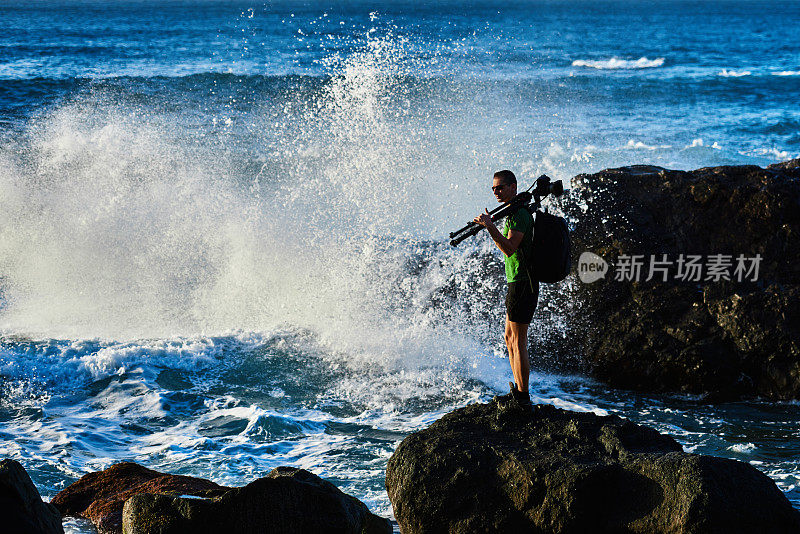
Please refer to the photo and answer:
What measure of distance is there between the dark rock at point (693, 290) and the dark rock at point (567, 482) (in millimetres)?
2226

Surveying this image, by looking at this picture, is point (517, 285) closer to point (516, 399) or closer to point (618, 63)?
point (516, 399)

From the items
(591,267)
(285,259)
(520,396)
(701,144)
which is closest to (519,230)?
(520,396)

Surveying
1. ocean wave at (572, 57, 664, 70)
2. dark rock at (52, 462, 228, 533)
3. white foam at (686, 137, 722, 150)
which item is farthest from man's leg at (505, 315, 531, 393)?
ocean wave at (572, 57, 664, 70)

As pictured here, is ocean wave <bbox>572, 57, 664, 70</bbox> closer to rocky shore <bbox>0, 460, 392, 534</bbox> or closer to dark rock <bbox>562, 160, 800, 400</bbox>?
dark rock <bbox>562, 160, 800, 400</bbox>

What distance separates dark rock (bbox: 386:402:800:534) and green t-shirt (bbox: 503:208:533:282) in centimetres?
80

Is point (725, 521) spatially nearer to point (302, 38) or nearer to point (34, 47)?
point (34, 47)

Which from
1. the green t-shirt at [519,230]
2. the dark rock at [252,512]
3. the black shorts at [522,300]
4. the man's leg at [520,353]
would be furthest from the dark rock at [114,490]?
the green t-shirt at [519,230]

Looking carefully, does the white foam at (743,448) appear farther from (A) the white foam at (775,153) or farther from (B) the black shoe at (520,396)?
(A) the white foam at (775,153)

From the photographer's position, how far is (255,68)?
2517cm

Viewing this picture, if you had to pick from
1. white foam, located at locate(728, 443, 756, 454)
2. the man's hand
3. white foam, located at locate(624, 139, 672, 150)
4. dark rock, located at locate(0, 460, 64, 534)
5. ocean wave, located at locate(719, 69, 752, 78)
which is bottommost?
white foam, located at locate(728, 443, 756, 454)

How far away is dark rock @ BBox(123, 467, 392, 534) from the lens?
369cm

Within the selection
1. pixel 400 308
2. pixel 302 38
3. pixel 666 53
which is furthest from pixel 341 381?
pixel 666 53

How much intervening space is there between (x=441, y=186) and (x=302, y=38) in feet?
86.9

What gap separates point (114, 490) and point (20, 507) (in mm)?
1111
